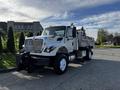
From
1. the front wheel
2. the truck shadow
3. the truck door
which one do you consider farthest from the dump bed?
the front wheel

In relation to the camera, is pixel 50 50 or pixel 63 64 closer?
pixel 50 50

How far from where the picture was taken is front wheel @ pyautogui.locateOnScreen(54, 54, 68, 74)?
32.9ft

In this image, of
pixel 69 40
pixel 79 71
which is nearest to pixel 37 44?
pixel 69 40

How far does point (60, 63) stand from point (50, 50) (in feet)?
2.80

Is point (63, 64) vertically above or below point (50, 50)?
below

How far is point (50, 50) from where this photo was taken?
32.8ft

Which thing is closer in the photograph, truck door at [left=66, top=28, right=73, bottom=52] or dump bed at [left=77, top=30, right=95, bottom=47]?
truck door at [left=66, top=28, right=73, bottom=52]

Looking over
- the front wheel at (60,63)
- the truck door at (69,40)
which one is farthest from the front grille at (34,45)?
the truck door at (69,40)

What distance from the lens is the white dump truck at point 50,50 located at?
9727 millimetres

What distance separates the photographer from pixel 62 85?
779 centimetres

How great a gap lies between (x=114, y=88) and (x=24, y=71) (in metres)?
5.35

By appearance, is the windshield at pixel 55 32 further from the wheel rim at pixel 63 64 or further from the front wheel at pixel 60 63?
the wheel rim at pixel 63 64

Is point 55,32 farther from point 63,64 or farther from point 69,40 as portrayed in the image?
point 63,64

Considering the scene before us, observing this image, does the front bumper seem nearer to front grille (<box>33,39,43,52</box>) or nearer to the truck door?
front grille (<box>33,39,43,52</box>)
